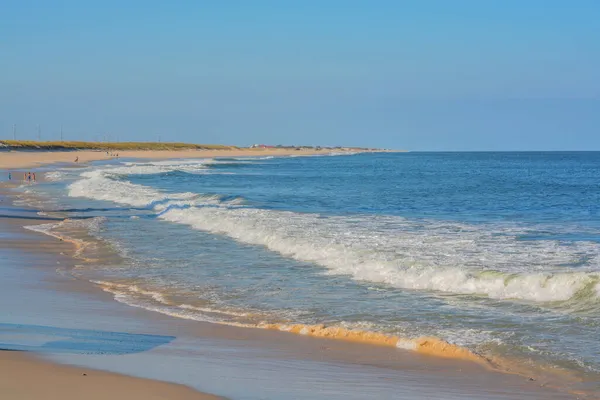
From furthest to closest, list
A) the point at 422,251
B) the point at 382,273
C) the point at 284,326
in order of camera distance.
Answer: the point at 422,251 → the point at 382,273 → the point at 284,326

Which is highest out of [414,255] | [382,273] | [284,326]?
[414,255]

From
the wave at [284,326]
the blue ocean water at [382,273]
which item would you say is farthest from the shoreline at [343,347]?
the blue ocean water at [382,273]

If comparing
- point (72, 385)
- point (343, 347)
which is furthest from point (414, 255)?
point (72, 385)

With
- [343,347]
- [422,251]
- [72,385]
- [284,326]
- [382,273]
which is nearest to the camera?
[72,385]

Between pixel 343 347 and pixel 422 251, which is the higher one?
pixel 422 251

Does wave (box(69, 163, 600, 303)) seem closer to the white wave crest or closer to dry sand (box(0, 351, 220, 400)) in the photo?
the white wave crest

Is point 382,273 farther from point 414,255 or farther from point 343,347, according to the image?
point 343,347

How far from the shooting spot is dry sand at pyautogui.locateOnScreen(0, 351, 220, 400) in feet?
20.7

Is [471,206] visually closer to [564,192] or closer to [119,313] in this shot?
[564,192]

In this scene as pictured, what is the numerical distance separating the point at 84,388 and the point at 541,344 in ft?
16.5

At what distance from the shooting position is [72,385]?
6.59 m

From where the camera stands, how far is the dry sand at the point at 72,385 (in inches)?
249

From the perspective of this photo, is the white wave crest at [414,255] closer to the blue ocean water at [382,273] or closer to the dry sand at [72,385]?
the blue ocean water at [382,273]

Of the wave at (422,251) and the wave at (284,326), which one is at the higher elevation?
the wave at (422,251)
